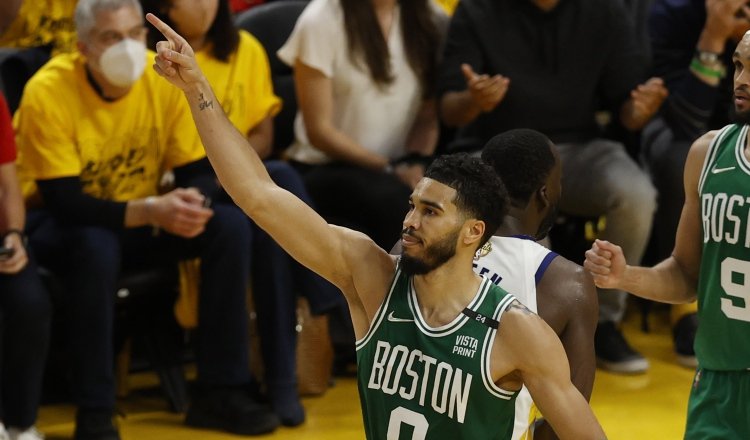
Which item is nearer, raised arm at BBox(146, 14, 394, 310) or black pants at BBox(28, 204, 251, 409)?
raised arm at BBox(146, 14, 394, 310)

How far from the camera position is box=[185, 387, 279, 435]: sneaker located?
5.15 m

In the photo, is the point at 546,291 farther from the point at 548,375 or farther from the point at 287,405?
the point at 287,405

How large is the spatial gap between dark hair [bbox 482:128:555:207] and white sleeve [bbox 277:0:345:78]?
7.75 ft

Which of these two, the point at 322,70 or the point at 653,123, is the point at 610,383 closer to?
the point at 653,123

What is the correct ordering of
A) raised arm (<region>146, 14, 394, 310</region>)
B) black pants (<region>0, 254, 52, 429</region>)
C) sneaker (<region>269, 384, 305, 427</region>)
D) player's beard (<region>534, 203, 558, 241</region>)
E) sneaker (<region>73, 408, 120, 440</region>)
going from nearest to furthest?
raised arm (<region>146, 14, 394, 310</region>), player's beard (<region>534, 203, 558, 241</region>), black pants (<region>0, 254, 52, 429</region>), sneaker (<region>73, 408, 120, 440</region>), sneaker (<region>269, 384, 305, 427</region>)

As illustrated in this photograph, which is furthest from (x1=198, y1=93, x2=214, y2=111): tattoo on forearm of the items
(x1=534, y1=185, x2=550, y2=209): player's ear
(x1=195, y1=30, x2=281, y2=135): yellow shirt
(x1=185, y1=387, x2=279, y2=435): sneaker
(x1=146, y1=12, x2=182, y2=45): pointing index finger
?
(x1=195, y1=30, x2=281, y2=135): yellow shirt

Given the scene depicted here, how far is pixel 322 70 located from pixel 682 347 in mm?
2050

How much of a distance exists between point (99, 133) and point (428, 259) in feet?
8.02

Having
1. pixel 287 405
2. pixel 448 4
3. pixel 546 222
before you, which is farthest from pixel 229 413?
pixel 448 4

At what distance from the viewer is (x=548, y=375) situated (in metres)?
2.99

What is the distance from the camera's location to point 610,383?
→ 19.1ft

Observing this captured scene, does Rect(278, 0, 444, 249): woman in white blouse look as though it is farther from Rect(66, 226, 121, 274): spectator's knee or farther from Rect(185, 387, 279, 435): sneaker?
Rect(66, 226, 121, 274): spectator's knee

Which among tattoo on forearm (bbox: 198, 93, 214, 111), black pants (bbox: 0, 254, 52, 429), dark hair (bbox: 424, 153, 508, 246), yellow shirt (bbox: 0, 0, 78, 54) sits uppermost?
tattoo on forearm (bbox: 198, 93, 214, 111)

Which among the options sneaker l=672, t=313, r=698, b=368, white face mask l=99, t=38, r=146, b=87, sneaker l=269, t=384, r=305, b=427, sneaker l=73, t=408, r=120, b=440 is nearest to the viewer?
sneaker l=73, t=408, r=120, b=440
